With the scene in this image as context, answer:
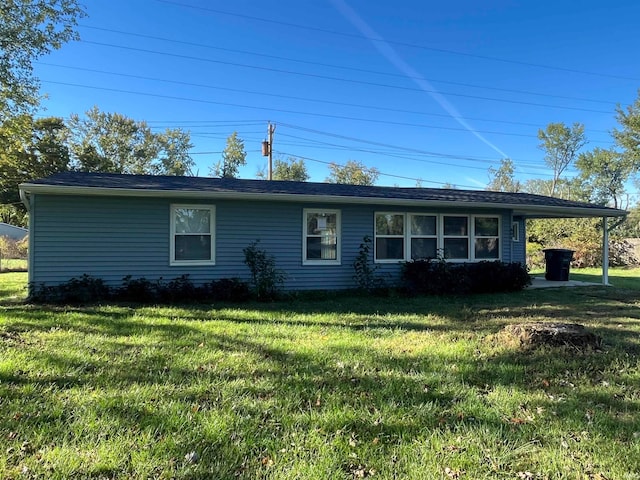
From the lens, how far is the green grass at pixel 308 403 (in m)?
2.40

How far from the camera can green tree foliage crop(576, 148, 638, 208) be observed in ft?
138

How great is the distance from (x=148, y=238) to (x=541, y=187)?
178ft

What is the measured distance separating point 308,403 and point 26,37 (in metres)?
14.3

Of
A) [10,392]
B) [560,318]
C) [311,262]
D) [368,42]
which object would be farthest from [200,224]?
[368,42]

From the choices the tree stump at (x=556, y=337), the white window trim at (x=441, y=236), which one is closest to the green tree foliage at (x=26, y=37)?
the white window trim at (x=441, y=236)

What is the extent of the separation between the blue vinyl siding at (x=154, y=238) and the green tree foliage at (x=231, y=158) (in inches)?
1208

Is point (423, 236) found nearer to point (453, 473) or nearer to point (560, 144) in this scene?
point (453, 473)

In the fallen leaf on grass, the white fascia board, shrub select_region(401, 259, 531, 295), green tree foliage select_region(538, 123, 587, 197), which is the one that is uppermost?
green tree foliage select_region(538, 123, 587, 197)

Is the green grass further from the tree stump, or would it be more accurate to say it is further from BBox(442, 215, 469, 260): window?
BBox(442, 215, 469, 260): window

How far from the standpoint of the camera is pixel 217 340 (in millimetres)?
5109

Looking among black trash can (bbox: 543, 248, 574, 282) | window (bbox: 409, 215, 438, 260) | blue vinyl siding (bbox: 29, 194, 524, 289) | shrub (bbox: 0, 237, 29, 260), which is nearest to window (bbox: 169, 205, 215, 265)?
blue vinyl siding (bbox: 29, 194, 524, 289)

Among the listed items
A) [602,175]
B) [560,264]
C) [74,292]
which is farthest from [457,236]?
[602,175]

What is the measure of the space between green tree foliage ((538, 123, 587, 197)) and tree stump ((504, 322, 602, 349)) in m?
44.6

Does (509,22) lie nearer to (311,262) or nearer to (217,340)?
(311,262)
